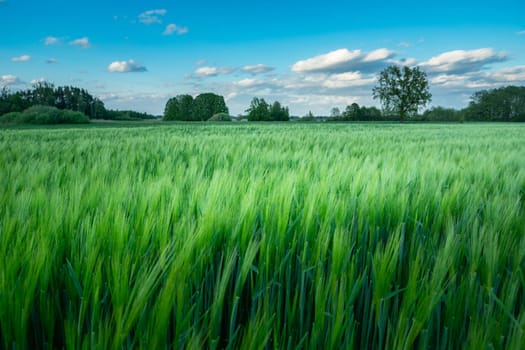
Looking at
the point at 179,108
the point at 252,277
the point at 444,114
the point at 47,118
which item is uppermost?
the point at 179,108

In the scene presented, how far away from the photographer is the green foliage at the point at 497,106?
60562 mm

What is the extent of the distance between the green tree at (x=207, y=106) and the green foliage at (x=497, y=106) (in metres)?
49.1

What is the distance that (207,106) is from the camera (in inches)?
2554

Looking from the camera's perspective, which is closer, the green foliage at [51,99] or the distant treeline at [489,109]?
the green foliage at [51,99]

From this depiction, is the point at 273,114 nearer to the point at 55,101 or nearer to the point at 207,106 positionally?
the point at 207,106

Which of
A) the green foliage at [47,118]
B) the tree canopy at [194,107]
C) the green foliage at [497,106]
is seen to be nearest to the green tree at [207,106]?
the tree canopy at [194,107]

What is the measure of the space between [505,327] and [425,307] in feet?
0.49

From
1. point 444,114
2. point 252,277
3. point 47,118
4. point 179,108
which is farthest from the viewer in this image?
point 179,108

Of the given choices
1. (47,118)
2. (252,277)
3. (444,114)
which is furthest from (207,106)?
(252,277)

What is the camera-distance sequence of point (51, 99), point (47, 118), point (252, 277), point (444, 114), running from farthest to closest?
point (444, 114) → point (51, 99) → point (47, 118) → point (252, 277)

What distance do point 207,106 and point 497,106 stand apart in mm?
56881

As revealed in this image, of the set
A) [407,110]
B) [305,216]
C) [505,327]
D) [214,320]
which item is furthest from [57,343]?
[407,110]

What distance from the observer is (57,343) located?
554 mm

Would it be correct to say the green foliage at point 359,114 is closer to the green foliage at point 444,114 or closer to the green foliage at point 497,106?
the green foliage at point 444,114
